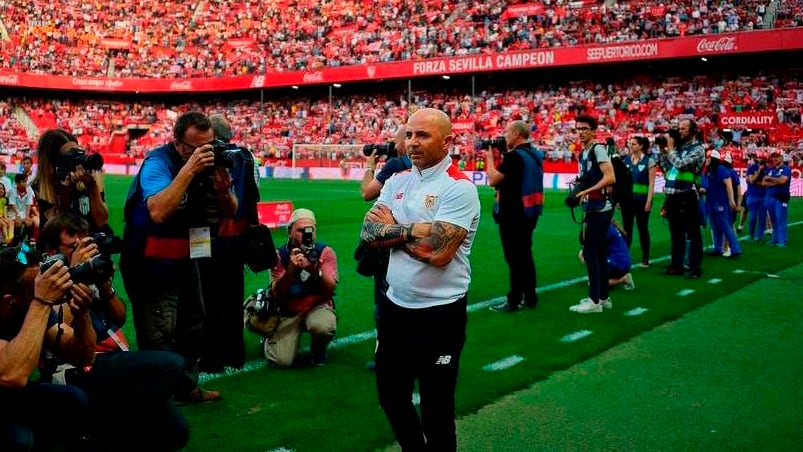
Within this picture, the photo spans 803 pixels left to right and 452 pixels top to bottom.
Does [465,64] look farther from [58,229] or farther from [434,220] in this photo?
[434,220]

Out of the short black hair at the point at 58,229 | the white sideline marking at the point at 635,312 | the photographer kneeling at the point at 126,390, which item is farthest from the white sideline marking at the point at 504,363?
the short black hair at the point at 58,229

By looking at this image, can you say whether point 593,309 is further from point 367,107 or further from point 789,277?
point 367,107

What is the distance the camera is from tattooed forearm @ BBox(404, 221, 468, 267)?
3.34 metres

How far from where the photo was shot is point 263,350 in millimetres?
6316

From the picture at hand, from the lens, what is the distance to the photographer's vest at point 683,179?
33.0ft

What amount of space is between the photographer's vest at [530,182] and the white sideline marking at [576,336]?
1.28 m

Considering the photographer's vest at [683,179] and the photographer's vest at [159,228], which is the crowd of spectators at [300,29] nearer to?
the photographer's vest at [683,179]

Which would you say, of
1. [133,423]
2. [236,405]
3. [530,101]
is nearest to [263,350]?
[236,405]

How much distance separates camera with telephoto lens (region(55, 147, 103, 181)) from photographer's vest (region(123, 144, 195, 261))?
268 mm

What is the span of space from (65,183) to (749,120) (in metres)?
33.7

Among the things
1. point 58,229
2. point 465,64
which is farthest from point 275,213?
point 465,64

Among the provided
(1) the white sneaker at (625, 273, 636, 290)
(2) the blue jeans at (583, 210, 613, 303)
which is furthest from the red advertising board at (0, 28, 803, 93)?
(2) the blue jeans at (583, 210, 613, 303)

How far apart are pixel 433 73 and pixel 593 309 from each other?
36.3 meters

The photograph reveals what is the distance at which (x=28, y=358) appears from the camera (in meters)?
2.99
